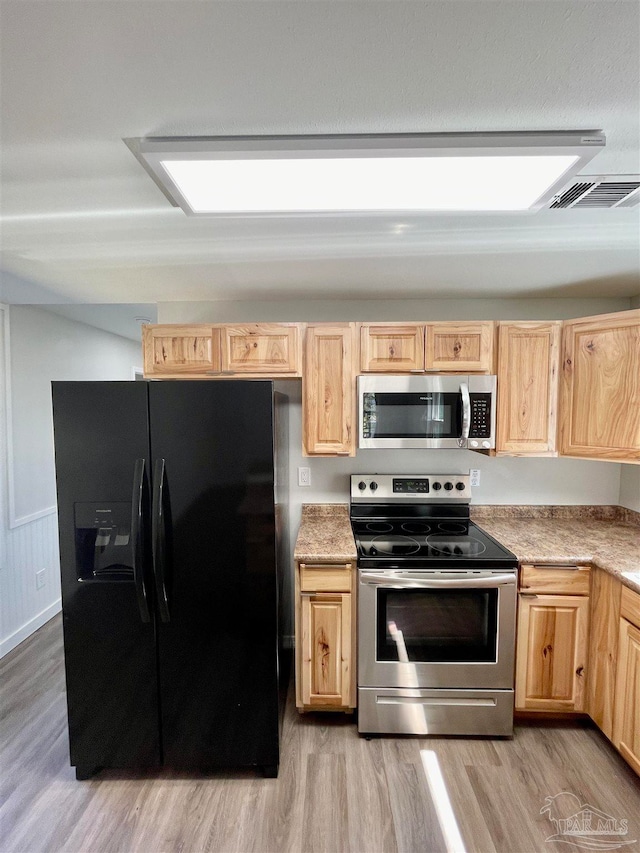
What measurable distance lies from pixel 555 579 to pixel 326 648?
4.14 feet

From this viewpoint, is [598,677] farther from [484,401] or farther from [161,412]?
[161,412]

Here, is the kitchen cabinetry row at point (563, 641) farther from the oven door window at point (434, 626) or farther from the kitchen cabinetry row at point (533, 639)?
the oven door window at point (434, 626)

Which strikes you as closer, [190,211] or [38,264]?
[190,211]

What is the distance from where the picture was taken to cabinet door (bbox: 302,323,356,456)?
238 centimetres

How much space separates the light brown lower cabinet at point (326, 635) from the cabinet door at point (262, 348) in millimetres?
1140

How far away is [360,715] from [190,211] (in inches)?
95.9

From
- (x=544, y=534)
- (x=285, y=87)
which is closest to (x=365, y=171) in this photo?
(x=285, y=87)

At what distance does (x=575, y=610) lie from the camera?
6.86 feet

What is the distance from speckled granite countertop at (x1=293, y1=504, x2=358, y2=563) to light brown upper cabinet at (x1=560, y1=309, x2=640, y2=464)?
1412 millimetres

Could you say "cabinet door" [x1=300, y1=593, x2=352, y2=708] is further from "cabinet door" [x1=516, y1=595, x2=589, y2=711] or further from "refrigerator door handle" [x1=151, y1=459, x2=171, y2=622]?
"cabinet door" [x1=516, y1=595, x2=589, y2=711]

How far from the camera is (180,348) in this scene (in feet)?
7.91

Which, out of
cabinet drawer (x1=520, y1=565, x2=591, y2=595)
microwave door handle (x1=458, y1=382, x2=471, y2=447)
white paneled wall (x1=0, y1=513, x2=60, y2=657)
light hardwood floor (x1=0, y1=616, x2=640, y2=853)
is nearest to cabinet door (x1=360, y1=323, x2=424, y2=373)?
microwave door handle (x1=458, y1=382, x2=471, y2=447)

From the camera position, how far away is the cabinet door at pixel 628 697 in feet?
5.87

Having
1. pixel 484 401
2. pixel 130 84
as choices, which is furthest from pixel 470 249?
pixel 130 84
